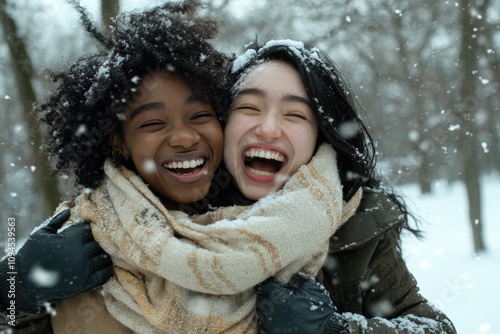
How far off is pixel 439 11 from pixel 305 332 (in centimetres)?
870

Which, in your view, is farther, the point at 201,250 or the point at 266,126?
the point at 266,126

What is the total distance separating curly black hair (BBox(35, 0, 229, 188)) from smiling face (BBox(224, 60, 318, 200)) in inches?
5.2

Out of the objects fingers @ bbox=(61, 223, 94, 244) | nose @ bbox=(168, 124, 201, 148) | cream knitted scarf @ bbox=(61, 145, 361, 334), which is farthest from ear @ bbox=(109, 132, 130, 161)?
fingers @ bbox=(61, 223, 94, 244)

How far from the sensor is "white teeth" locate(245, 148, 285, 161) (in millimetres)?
2334

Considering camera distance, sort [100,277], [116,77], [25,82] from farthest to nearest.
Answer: [25,82] < [116,77] < [100,277]

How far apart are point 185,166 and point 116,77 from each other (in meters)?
0.51

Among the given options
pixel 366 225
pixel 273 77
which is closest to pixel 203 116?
pixel 273 77

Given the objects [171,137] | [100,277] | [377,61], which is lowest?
[100,277]

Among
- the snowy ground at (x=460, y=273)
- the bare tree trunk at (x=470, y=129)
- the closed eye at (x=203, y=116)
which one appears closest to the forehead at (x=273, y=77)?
the closed eye at (x=203, y=116)

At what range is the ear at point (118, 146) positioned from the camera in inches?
89.8

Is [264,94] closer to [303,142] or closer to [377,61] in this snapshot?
[303,142]

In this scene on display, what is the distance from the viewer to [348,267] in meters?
2.22

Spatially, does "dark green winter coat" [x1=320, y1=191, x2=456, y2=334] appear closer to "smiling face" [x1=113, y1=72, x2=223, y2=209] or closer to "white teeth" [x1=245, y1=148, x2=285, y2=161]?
"white teeth" [x1=245, y1=148, x2=285, y2=161]

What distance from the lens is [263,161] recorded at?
2.52 meters
